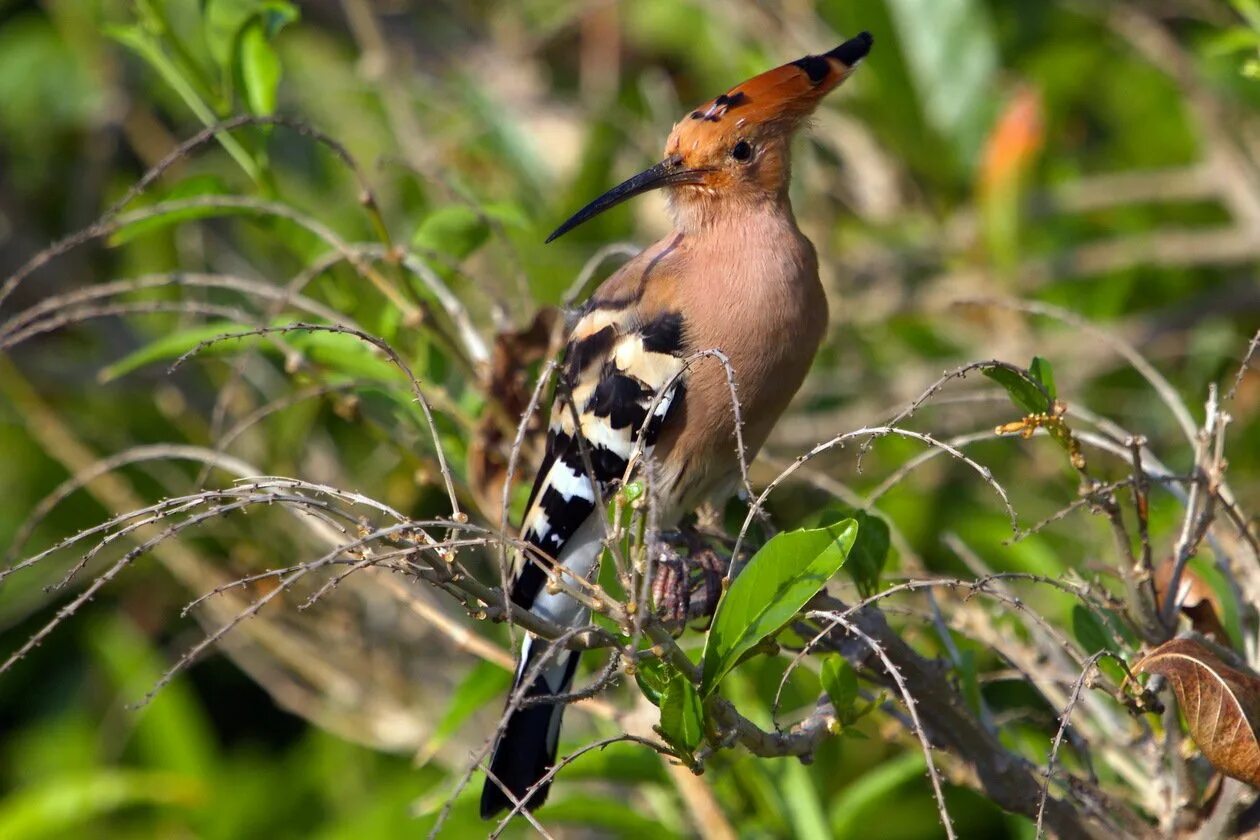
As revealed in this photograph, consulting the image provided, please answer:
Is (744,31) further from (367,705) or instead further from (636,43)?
(367,705)

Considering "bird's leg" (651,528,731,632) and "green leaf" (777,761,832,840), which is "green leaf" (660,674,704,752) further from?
"green leaf" (777,761,832,840)

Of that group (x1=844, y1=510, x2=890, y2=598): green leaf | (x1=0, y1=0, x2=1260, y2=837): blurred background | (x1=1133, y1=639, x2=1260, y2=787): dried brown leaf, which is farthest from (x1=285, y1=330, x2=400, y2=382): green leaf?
(x1=1133, y1=639, x2=1260, y2=787): dried brown leaf

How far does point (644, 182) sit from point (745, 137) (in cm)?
18

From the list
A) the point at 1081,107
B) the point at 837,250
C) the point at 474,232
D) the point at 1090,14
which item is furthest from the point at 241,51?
the point at 1081,107

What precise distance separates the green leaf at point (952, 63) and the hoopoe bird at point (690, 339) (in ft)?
4.64

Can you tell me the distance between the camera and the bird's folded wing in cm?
214

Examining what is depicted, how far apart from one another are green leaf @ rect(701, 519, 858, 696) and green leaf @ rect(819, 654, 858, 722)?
0.45 ft

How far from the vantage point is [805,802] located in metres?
2.28

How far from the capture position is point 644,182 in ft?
7.27

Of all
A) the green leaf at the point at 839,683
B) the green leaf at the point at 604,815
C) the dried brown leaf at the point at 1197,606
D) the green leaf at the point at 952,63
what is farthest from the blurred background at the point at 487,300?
the green leaf at the point at 839,683

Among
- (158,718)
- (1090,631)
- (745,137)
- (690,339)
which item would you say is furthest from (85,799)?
(1090,631)

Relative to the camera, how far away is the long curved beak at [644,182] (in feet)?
7.11

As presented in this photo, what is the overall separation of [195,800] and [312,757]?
0.99 feet

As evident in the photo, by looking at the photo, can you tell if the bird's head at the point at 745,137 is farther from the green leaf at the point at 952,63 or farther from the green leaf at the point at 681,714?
the green leaf at the point at 952,63
